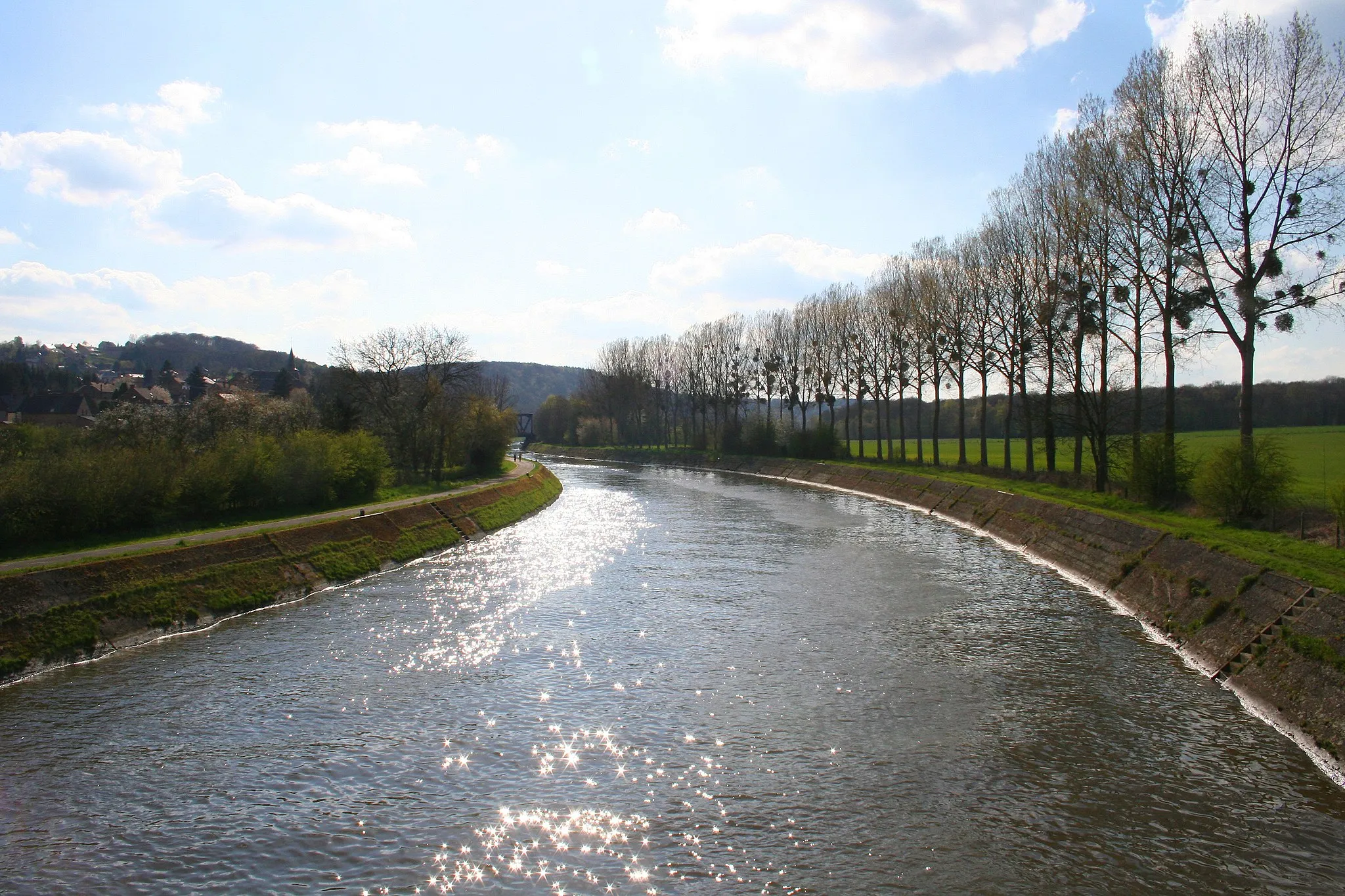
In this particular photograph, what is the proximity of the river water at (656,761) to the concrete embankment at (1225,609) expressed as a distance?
69cm

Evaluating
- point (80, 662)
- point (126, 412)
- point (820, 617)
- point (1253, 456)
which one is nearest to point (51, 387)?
point (126, 412)

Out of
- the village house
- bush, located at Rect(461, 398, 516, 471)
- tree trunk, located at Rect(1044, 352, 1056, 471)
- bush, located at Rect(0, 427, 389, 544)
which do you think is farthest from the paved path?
the village house

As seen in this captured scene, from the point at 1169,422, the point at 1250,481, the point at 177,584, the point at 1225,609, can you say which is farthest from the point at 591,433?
the point at 1225,609

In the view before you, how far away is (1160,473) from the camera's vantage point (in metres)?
29.7

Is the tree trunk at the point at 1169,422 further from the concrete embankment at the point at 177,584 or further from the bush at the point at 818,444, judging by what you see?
the bush at the point at 818,444

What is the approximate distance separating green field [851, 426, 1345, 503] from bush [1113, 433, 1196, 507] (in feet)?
3.18

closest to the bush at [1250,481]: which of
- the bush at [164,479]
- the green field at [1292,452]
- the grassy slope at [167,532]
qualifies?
the green field at [1292,452]

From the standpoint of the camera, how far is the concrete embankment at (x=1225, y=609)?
13164mm

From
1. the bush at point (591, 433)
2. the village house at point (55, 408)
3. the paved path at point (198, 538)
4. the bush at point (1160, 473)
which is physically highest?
the village house at point (55, 408)

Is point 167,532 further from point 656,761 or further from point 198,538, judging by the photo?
point 656,761

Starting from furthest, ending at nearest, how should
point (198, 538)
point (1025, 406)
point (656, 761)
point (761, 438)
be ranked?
point (761, 438), point (1025, 406), point (198, 538), point (656, 761)

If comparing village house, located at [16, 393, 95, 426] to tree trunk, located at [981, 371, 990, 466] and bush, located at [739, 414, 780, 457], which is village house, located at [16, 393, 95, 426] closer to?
bush, located at [739, 414, 780, 457]

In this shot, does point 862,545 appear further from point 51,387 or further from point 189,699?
point 51,387

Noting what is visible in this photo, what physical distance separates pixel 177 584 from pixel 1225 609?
79.4 feet
